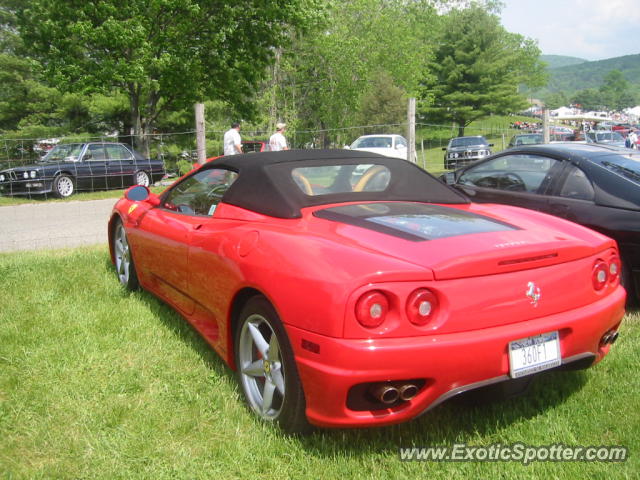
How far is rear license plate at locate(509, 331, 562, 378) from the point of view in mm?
2332

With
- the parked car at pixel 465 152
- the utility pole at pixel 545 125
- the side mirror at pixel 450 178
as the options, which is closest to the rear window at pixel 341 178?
the side mirror at pixel 450 178

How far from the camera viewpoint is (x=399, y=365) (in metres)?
2.16

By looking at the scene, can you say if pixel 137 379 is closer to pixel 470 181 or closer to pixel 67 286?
pixel 67 286

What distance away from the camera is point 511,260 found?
2387 mm

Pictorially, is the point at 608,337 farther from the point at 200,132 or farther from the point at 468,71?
the point at 468,71

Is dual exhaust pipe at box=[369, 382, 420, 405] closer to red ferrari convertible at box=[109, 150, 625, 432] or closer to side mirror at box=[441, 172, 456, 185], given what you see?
red ferrari convertible at box=[109, 150, 625, 432]

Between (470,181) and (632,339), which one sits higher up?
(470,181)

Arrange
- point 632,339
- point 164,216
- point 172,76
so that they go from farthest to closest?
point 172,76, point 164,216, point 632,339

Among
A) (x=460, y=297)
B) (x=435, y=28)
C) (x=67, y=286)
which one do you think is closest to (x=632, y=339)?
(x=460, y=297)

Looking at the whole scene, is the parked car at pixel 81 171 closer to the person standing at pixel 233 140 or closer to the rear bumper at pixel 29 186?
the rear bumper at pixel 29 186

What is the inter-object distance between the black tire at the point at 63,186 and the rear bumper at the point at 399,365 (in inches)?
541

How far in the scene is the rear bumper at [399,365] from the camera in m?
2.16

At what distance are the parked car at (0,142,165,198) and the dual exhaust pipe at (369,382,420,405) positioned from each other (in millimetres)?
13839

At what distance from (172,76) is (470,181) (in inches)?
695
